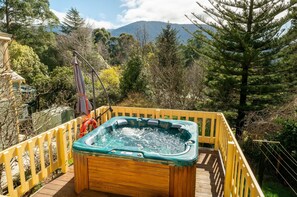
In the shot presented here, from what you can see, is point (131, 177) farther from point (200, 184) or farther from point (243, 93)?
point (243, 93)

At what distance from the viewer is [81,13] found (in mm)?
23703

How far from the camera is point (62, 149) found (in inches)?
141

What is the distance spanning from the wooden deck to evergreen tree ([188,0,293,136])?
5.00 metres

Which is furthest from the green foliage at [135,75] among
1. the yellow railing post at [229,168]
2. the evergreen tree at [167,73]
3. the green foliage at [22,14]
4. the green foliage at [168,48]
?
the green foliage at [22,14]

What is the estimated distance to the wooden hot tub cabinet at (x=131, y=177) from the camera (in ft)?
8.96

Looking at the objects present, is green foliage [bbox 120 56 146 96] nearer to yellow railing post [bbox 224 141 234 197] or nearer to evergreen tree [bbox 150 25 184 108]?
evergreen tree [bbox 150 25 184 108]

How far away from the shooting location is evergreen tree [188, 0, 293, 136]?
7.57 metres

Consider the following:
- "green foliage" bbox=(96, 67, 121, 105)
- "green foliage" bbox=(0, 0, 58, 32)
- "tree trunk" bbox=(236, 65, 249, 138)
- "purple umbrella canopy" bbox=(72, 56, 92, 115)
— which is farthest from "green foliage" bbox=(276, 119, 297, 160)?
"green foliage" bbox=(0, 0, 58, 32)

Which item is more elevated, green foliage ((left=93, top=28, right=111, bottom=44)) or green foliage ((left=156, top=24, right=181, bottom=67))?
green foliage ((left=93, top=28, right=111, bottom=44))

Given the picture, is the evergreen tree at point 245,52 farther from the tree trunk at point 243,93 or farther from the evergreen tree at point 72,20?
the evergreen tree at point 72,20

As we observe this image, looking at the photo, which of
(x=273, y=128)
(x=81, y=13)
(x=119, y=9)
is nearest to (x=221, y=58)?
(x=273, y=128)

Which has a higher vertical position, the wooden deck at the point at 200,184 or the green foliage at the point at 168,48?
the green foliage at the point at 168,48

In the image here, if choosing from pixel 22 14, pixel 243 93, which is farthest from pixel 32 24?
pixel 243 93

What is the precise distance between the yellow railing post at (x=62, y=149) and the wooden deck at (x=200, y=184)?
13cm
